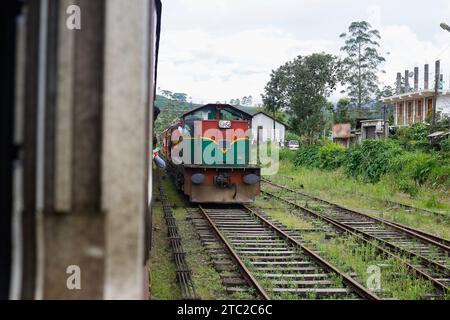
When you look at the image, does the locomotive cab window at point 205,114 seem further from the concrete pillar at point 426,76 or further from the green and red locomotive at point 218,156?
the concrete pillar at point 426,76

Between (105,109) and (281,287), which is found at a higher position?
(105,109)

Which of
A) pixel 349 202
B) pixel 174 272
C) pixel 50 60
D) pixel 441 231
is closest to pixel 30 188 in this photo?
pixel 50 60

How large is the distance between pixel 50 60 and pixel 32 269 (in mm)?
735

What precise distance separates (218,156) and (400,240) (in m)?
→ 5.75

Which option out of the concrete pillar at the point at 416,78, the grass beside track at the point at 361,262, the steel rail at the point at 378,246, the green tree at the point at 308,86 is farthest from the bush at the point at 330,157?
the concrete pillar at the point at 416,78

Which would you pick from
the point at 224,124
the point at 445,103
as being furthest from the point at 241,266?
the point at 445,103

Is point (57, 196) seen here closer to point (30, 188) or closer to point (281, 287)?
point (30, 188)

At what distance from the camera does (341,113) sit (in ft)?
140

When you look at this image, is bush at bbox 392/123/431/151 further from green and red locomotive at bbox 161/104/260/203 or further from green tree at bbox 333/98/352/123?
green tree at bbox 333/98/352/123

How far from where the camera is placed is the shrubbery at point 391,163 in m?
16.1

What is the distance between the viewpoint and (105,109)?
158cm

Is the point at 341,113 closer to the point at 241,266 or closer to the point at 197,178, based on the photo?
the point at 197,178

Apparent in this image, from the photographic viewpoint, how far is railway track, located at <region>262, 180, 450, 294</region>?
6.90m

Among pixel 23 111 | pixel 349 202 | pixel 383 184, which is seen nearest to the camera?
pixel 23 111
